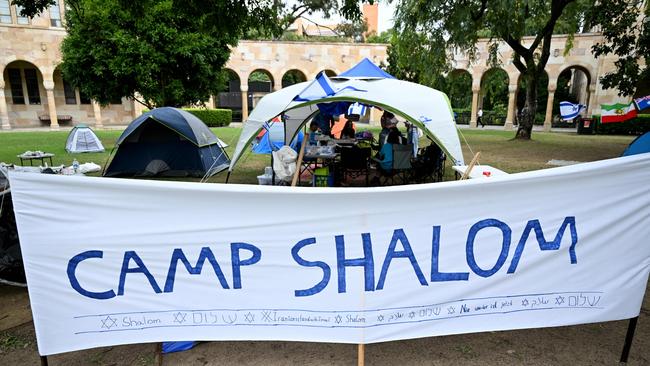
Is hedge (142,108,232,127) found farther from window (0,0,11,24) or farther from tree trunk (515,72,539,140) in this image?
tree trunk (515,72,539,140)

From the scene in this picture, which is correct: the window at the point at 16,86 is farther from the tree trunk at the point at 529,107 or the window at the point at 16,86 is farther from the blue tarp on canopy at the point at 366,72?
the tree trunk at the point at 529,107

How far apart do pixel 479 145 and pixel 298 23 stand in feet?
207

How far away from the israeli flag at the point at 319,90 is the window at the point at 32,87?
2815 centimetres

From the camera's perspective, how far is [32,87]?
26734 millimetres

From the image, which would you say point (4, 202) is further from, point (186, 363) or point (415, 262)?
point (415, 262)

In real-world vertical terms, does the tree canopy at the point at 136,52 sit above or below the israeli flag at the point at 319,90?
above

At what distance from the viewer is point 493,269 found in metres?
2.51

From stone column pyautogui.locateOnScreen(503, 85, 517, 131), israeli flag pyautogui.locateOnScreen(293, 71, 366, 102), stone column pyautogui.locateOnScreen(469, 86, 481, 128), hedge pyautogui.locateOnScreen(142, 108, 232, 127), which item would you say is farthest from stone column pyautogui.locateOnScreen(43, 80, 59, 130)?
stone column pyautogui.locateOnScreen(503, 85, 517, 131)

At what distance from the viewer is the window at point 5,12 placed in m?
23.1

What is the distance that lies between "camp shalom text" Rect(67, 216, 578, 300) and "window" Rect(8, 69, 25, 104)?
31.7m

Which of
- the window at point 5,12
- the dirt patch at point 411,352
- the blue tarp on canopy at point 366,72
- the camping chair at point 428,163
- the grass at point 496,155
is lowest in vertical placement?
the dirt patch at point 411,352

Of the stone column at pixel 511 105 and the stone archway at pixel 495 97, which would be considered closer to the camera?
the stone column at pixel 511 105

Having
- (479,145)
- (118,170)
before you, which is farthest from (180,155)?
(479,145)

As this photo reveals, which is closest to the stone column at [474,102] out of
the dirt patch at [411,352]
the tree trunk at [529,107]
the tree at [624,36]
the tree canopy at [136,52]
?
the tree trunk at [529,107]
